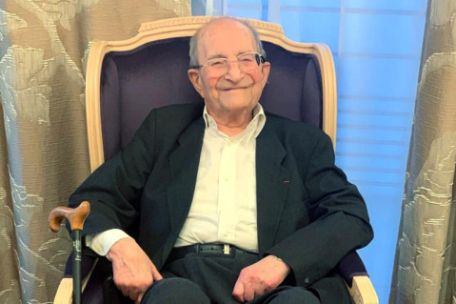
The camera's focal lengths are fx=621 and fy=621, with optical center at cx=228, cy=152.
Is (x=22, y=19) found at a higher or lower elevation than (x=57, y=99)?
higher

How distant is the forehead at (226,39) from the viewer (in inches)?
63.6

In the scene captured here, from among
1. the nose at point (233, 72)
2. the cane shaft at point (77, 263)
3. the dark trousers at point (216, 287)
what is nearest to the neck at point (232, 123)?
the nose at point (233, 72)

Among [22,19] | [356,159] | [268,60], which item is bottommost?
[356,159]

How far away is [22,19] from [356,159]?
113 cm

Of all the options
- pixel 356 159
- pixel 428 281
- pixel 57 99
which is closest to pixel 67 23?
pixel 57 99

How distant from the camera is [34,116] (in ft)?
6.20

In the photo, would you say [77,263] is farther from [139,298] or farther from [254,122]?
[254,122]

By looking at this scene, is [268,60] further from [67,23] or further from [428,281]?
[428,281]

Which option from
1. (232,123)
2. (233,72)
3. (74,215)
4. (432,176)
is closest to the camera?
(74,215)

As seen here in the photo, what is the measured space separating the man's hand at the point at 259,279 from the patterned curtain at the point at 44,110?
80 centimetres

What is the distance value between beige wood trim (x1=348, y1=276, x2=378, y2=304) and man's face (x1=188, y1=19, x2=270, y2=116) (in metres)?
0.53

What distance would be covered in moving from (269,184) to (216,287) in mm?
306

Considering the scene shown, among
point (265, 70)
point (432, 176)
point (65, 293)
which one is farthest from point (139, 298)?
point (432, 176)

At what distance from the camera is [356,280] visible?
140 centimetres
